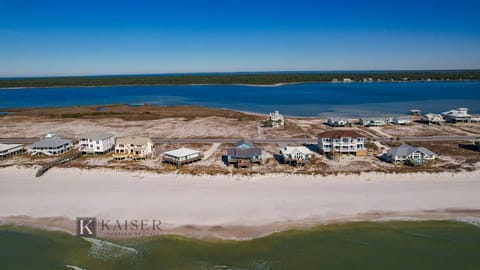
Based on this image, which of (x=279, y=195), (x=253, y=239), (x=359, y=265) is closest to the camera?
(x=359, y=265)

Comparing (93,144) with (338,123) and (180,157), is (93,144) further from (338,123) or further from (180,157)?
(338,123)

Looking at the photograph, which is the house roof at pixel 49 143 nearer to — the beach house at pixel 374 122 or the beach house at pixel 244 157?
the beach house at pixel 244 157

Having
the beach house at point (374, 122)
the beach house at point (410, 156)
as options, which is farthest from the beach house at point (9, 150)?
the beach house at point (374, 122)

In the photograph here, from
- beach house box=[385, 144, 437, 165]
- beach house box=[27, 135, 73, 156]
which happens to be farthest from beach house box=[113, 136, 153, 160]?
beach house box=[385, 144, 437, 165]

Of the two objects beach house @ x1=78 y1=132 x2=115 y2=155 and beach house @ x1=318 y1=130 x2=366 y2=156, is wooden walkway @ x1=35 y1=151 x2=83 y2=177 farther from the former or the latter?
beach house @ x1=318 y1=130 x2=366 y2=156

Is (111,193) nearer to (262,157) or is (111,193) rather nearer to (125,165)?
(125,165)

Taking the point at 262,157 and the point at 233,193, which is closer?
the point at 233,193

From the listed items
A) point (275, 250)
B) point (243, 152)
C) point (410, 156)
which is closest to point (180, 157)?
point (243, 152)

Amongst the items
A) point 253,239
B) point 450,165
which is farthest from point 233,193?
point 450,165

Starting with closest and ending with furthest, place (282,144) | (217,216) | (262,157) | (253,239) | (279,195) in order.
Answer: (253,239) < (217,216) < (279,195) < (262,157) < (282,144)

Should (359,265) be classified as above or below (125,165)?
below
